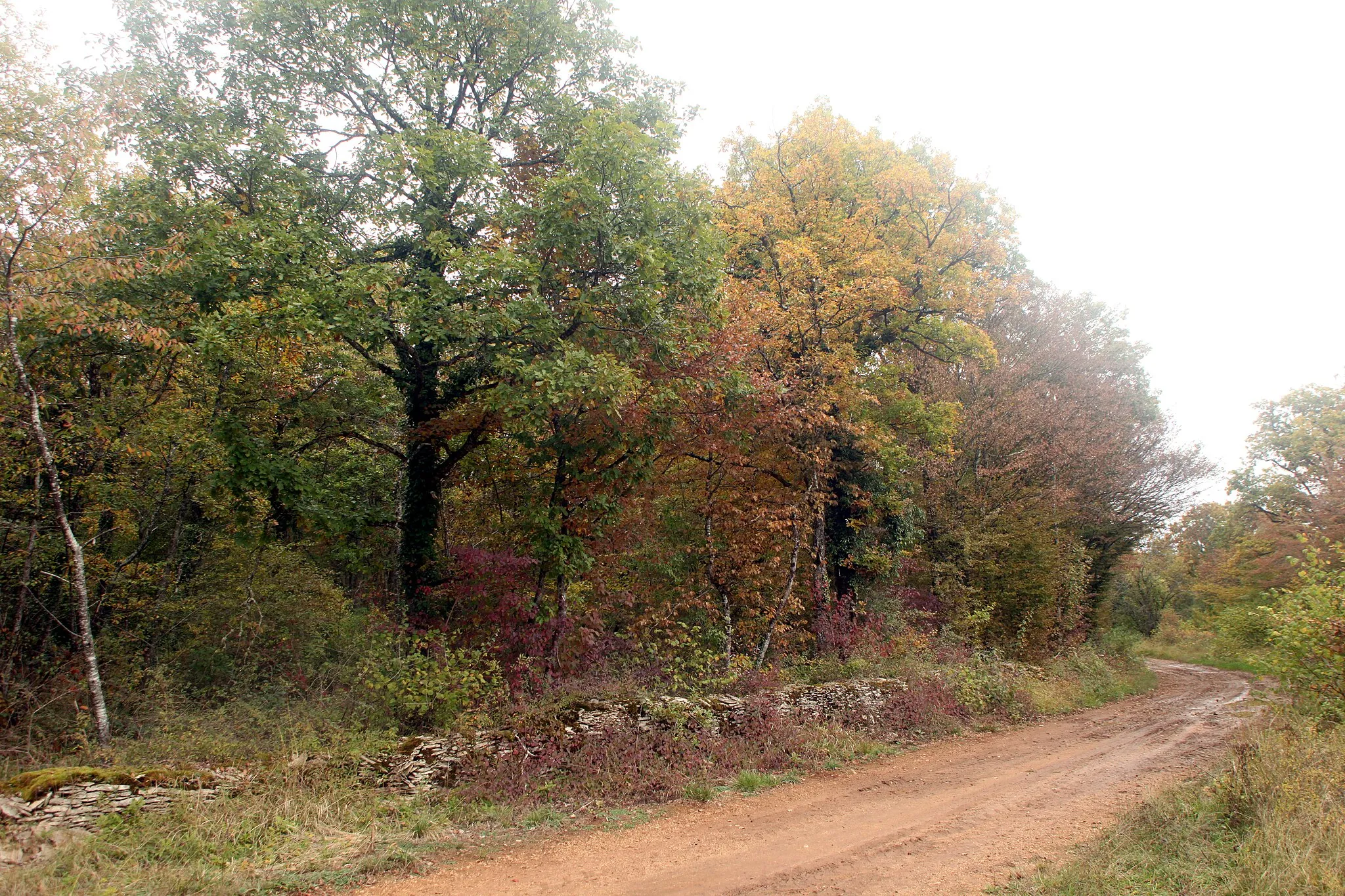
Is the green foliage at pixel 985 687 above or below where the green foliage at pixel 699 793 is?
below

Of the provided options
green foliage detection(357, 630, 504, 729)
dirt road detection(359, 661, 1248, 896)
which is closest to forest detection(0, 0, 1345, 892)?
green foliage detection(357, 630, 504, 729)

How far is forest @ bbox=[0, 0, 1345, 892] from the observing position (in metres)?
8.05

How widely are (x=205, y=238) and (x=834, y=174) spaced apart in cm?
1274

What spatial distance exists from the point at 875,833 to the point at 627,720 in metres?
3.26

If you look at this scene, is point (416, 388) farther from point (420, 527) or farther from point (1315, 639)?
point (1315, 639)

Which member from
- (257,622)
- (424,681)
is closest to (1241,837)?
(424,681)

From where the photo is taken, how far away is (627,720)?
8680 mm

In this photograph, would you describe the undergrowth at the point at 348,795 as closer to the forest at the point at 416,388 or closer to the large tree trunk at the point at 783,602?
the forest at the point at 416,388

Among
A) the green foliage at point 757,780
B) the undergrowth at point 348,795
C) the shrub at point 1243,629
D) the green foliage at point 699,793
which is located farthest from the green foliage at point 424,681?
the shrub at point 1243,629

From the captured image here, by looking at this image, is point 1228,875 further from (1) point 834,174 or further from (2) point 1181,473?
(2) point 1181,473

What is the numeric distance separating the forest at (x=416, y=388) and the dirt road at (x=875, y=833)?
8.05 ft

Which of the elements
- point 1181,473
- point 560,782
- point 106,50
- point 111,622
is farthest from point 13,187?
point 1181,473

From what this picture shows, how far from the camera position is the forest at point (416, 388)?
26.4ft

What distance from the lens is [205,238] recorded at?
27.4 feet
